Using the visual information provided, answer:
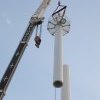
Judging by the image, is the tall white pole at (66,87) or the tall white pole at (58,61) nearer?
the tall white pole at (58,61)

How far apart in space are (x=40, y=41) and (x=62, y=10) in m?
10.4

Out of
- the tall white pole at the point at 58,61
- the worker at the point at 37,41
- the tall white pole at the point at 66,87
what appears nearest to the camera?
the tall white pole at the point at 58,61

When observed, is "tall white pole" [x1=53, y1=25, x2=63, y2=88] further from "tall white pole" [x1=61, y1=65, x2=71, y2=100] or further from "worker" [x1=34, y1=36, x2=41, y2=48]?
"worker" [x1=34, y1=36, x2=41, y2=48]

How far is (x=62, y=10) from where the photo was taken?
30.7 metres

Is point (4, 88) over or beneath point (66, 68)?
over

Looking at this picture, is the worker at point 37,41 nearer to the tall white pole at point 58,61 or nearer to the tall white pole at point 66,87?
the tall white pole at point 58,61

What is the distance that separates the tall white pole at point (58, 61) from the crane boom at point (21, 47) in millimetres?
10083

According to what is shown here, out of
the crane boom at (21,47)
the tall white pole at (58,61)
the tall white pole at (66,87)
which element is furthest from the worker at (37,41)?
the tall white pole at (66,87)

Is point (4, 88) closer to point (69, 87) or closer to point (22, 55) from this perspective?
point (22, 55)

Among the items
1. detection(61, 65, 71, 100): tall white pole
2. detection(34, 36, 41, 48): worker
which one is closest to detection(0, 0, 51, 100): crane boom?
detection(34, 36, 41, 48): worker

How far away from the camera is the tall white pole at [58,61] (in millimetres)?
21844

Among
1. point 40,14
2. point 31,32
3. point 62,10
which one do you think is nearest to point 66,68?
point 62,10

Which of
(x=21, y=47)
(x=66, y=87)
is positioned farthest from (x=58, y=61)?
(x=21, y=47)

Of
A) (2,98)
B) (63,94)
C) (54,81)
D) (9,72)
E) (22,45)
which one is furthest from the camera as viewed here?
(22,45)
